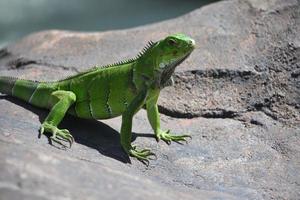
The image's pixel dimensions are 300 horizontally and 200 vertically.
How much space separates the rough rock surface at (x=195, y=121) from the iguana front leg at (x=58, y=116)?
12 cm

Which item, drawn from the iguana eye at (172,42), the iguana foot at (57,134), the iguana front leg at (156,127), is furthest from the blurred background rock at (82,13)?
the iguana foot at (57,134)

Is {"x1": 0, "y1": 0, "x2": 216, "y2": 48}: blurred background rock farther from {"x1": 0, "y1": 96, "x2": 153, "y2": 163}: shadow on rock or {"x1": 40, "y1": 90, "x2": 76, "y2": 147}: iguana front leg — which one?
{"x1": 40, "y1": 90, "x2": 76, "y2": 147}: iguana front leg

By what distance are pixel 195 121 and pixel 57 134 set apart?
1.93 m


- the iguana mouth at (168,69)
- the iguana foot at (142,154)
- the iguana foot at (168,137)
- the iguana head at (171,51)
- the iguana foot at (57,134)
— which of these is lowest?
the iguana foot at (168,137)

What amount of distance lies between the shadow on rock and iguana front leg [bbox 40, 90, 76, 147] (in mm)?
85

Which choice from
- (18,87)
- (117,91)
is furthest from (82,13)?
(117,91)

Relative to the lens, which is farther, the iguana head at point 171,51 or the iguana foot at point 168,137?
the iguana foot at point 168,137

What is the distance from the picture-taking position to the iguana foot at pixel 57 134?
5621 millimetres

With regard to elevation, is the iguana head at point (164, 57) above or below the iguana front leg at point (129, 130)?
above

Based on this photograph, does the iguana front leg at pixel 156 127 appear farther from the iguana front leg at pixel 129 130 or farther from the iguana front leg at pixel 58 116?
the iguana front leg at pixel 58 116

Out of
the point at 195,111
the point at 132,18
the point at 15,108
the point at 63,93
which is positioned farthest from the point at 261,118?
the point at 132,18

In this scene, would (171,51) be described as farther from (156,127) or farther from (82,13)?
(82,13)

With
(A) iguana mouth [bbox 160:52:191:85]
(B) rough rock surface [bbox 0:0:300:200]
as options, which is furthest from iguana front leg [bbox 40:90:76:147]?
(A) iguana mouth [bbox 160:52:191:85]

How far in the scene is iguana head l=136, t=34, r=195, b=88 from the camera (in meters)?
5.83
